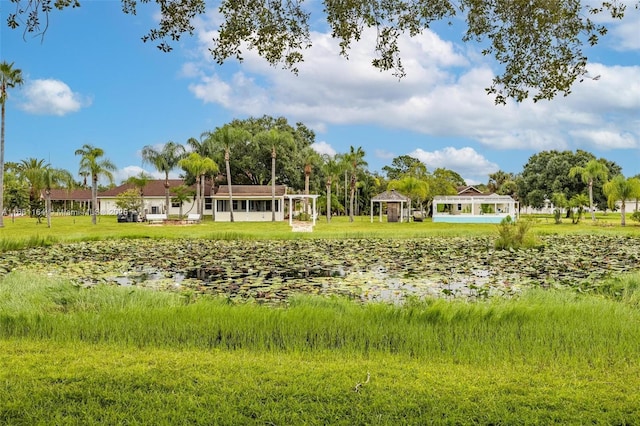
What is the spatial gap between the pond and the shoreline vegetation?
135 cm

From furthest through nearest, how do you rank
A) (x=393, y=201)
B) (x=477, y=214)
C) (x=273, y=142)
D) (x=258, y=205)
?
1. (x=477, y=214)
2. (x=258, y=205)
3. (x=273, y=142)
4. (x=393, y=201)

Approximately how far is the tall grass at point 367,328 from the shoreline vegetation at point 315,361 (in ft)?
0.07

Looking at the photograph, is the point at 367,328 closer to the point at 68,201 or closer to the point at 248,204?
the point at 248,204

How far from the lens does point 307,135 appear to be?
57.7 metres

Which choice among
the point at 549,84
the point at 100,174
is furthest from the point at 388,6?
the point at 100,174

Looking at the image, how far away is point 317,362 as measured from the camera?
4.27m

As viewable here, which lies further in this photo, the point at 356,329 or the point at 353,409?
the point at 356,329

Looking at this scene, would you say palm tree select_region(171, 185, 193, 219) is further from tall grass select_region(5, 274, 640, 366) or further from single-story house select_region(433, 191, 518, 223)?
tall grass select_region(5, 274, 640, 366)

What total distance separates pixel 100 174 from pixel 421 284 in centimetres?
3421

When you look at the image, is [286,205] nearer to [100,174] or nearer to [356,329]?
[100,174]

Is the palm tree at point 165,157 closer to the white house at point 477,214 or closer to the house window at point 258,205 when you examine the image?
the house window at point 258,205

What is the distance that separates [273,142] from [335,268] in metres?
32.3

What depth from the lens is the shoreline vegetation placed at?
3.32m

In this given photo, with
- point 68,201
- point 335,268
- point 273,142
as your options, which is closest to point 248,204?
point 273,142
